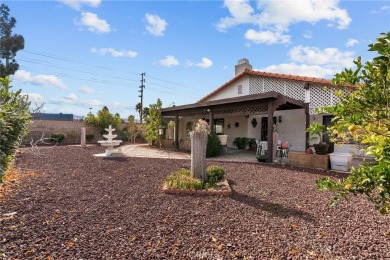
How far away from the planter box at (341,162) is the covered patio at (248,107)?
2.34 m

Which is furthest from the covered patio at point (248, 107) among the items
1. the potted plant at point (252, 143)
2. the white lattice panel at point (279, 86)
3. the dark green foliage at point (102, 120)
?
the dark green foliage at point (102, 120)

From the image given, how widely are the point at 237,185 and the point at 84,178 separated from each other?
174 inches

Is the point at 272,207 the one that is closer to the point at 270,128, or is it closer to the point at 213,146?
the point at 270,128

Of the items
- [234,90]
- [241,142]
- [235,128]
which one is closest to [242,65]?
[234,90]

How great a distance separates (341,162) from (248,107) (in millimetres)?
4610

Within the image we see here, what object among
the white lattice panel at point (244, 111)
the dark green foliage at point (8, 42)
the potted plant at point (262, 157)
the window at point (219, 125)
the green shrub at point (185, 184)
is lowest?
the green shrub at point (185, 184)

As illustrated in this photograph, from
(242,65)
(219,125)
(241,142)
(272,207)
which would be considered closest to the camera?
(272,207)

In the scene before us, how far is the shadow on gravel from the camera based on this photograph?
379cm

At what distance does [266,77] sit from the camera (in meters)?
13.6

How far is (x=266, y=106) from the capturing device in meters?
10.0

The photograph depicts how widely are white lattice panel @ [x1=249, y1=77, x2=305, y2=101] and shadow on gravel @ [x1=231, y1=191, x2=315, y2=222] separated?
30.3 feet

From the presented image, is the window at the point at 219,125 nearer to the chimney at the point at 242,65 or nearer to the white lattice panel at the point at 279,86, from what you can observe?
the white lattice panel at the point at 279,86

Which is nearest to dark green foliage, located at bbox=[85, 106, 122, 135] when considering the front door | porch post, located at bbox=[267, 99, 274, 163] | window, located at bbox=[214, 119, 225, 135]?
window, located at bbox=[214, 119, 225, 135]

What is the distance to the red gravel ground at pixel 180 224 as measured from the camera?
2625mm
